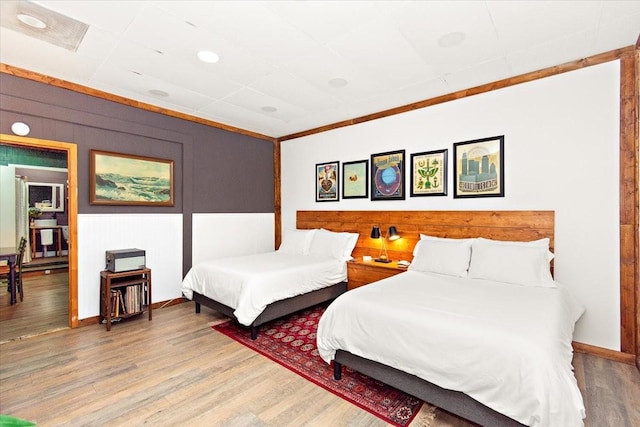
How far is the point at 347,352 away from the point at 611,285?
253cm

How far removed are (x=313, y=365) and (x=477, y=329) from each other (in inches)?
58.4

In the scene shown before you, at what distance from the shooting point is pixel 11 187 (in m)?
6.50

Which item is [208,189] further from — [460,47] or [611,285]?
[611,285]

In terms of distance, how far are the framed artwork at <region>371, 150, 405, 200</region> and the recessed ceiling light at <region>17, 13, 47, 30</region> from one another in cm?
371

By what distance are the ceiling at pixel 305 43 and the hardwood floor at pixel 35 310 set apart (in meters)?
2.80

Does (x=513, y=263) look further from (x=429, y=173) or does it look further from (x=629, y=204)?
(x=429, y=173)

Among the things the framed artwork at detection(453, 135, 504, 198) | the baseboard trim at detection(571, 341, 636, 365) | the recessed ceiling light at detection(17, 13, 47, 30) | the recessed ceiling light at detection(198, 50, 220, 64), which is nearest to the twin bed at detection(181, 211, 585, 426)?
the framed artwork at detection(453, 135, 504, 198)

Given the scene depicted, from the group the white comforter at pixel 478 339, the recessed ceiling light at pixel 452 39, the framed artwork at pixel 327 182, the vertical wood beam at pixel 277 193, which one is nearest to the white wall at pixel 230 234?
the vertical wood beam at pixel 277 193

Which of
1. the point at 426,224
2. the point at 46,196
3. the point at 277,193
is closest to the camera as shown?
the point at 426,224

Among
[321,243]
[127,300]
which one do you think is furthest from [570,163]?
[127,300]

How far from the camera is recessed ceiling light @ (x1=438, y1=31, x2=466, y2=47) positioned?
253 cm

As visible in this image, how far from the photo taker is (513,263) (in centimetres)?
288

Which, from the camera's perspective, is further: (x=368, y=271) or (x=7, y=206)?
(x=7, y=206)

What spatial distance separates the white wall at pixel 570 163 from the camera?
2.83 metres
